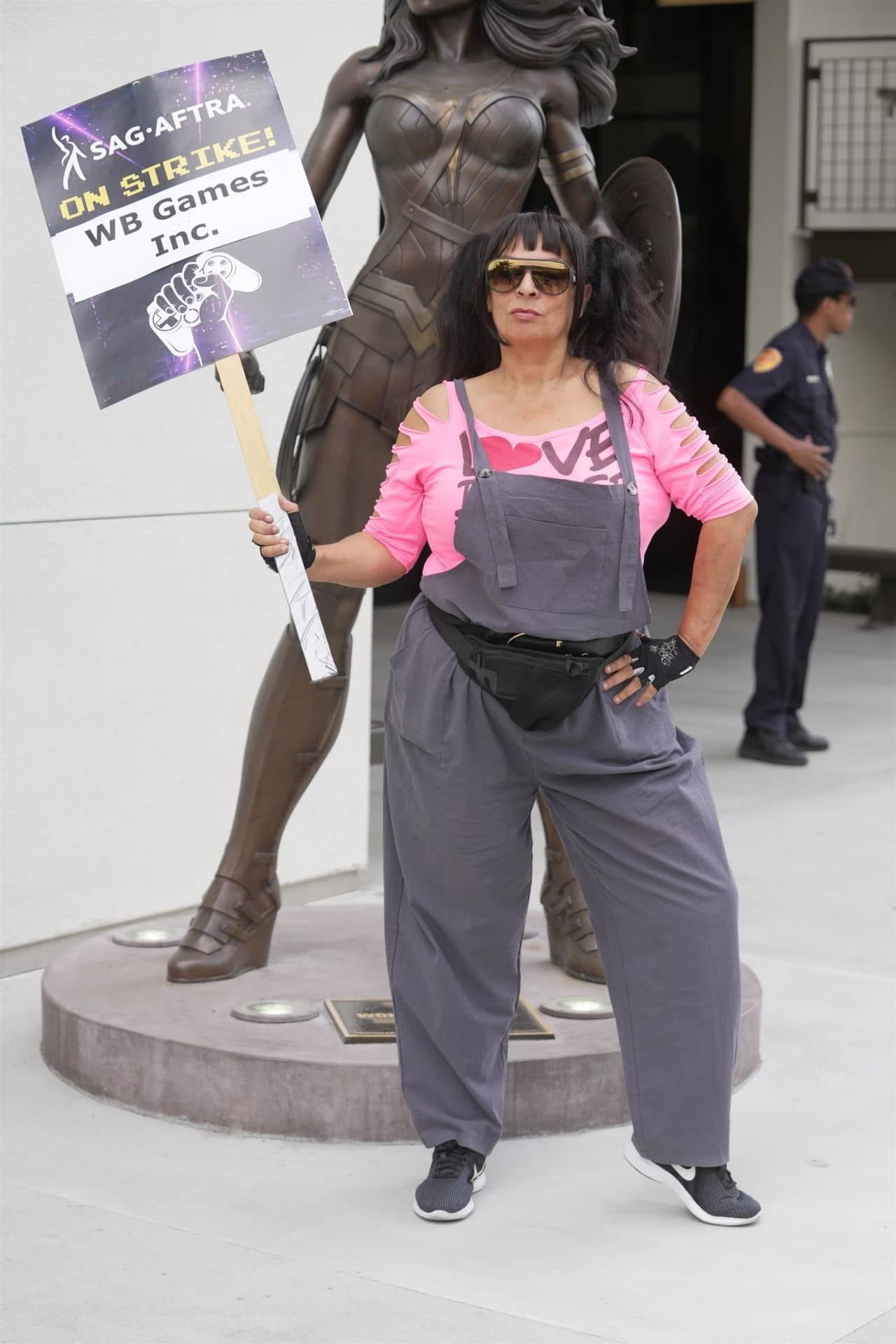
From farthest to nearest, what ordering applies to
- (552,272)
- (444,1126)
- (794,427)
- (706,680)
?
(706,680) → (794,427) → (444,1126) → (552,272)

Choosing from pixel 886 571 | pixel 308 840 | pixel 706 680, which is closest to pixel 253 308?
pixel 308 840

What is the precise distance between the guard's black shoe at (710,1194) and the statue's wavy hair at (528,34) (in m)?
2.19

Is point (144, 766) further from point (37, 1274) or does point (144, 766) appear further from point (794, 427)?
point (794, 427)

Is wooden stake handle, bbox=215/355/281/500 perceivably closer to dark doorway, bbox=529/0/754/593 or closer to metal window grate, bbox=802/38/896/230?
dark doorway, bbox=529/0/754/593

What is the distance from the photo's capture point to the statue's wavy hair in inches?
154

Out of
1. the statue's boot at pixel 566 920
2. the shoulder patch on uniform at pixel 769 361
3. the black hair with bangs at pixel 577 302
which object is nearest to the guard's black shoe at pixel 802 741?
the shoulder patch on uniform at pixel 769 361

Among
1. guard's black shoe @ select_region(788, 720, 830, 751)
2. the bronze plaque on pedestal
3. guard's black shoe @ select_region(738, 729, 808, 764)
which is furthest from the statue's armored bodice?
guard's black shoe @ select_region(788, 720, 830, 751)

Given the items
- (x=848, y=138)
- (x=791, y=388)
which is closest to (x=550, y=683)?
(x=791, y=388)

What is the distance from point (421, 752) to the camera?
321 centimetres

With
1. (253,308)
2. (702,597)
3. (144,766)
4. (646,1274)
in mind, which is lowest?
(646,1274)

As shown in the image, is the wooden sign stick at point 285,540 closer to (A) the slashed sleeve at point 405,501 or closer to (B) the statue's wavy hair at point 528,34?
(A) the slashed sleeve at point 405,501

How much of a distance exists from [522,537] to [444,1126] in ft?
3.43

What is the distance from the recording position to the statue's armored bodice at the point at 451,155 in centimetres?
383

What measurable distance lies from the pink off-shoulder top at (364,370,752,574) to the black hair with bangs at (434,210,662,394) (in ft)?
0.27
